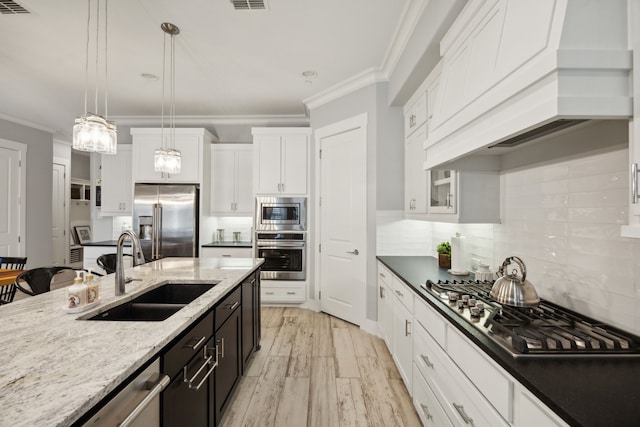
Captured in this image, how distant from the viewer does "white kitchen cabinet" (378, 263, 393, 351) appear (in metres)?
2.74

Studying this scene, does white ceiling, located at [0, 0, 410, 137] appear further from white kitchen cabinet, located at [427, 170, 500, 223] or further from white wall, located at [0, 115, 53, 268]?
white kitchen cabinet, located at [427, 170, 500, 223]

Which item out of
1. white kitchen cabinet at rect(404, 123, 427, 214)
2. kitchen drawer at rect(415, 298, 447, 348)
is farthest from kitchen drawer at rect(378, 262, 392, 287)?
kitchen drawer at rect(415, 298, 447, 348)

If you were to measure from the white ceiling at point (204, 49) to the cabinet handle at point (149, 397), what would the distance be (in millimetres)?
2568

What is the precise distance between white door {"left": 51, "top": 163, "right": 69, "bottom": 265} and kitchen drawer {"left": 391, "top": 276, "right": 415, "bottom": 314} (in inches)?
306

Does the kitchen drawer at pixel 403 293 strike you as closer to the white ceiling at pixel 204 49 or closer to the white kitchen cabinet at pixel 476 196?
the white kitchen cabinet at pixel 476 196

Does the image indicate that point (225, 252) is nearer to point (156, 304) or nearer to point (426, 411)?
point (156, 304)

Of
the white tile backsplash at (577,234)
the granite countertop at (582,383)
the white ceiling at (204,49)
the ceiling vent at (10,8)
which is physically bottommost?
the granite countertop at (582,383)

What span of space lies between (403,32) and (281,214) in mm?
2623

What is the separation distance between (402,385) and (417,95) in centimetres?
254

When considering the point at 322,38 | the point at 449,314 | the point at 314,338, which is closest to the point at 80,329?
the point at 449,314

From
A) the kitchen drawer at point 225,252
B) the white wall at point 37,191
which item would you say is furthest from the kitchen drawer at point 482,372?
the white wall at point 37,191

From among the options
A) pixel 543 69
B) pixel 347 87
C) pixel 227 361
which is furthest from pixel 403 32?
pixel 227 361

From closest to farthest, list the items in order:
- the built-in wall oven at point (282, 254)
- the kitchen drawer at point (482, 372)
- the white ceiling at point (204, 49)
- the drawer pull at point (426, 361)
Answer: the kitchen drawer at point (482, 372) → the drawer pull at point (426, 361) → the white ceiling at point (204, 49) → the built-in wall oven at point (282, 254)

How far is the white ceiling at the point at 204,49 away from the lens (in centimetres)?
245
